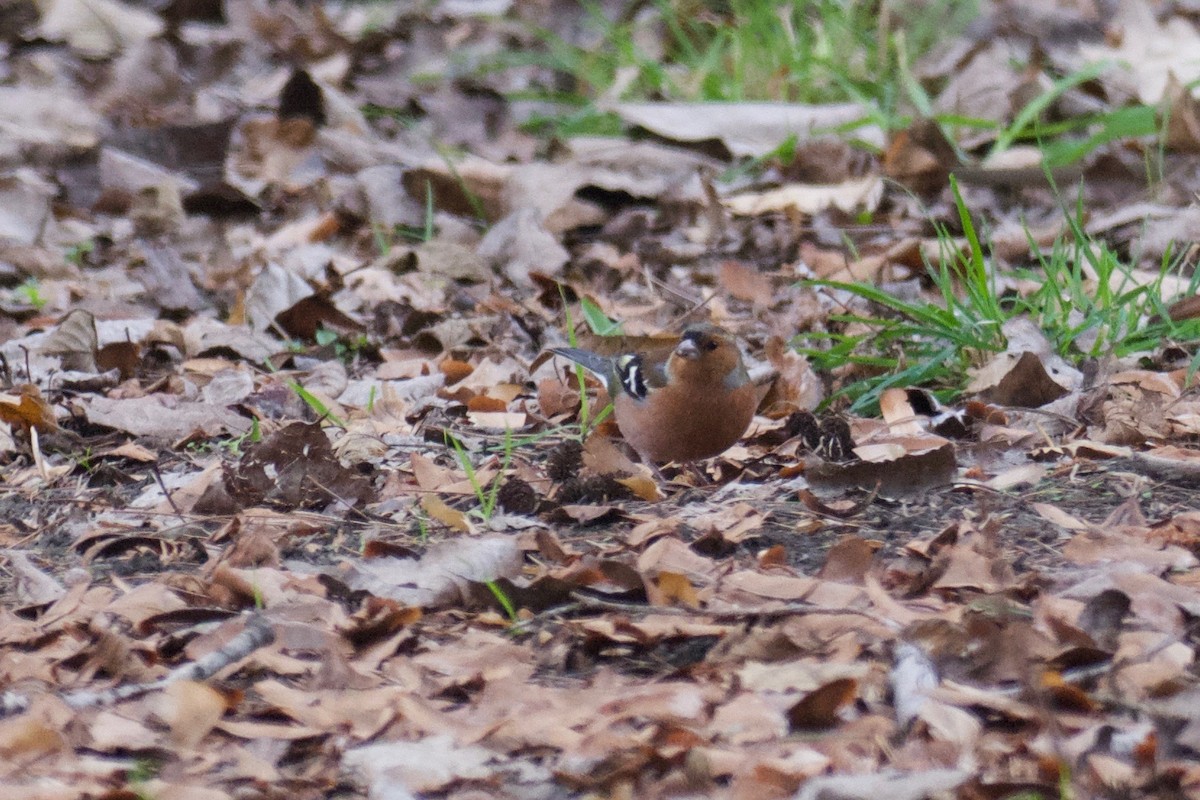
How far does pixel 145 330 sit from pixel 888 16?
4511 mm

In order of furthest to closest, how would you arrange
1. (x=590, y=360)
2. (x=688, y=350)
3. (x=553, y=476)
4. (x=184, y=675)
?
(x=590, y=360) < (x=688, y=350) < (x=553, y=476) < (x=184, y=675)

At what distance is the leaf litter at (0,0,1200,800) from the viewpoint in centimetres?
238

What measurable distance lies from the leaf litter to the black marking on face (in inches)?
10.3

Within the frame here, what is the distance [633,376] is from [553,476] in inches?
19.7

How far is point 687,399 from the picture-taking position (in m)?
3.94

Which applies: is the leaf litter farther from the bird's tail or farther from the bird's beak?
the bird's beak

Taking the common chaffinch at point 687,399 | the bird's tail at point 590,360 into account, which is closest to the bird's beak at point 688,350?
the common chaffinch at point 687,399

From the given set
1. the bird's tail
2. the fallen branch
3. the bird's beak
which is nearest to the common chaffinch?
the bird's beak

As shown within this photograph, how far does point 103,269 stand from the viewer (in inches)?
261

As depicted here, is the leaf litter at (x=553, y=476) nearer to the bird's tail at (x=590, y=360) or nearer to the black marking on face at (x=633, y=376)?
the bird's tail at (x=590, y=360)

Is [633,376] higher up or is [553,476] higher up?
[633,376]

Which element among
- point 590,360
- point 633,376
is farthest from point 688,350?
point 590,360

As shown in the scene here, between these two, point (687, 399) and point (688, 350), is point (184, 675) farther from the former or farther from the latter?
point (688, 350)

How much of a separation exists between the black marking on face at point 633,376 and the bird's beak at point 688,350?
4.9 inches
